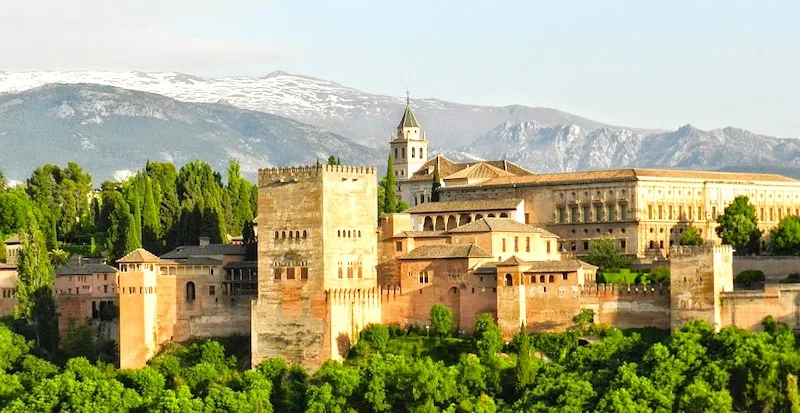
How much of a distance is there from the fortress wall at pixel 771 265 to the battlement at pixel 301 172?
657 inches

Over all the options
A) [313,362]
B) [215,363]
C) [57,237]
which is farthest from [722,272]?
[57,237]

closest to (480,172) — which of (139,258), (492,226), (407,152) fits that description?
(407,152)

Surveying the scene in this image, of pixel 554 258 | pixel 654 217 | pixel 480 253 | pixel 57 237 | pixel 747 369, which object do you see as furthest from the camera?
pixel 57 237

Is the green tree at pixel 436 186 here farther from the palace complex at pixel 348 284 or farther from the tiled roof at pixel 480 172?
the palace complex at pixel 348 284

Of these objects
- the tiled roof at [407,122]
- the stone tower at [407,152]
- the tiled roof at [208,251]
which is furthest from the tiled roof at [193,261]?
the tiled roof at [407,122]

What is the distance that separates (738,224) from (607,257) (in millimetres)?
7272

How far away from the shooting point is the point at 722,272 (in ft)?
213

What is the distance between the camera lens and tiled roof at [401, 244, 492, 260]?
230 feet

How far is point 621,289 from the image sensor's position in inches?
2650

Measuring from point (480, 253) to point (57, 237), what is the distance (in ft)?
115

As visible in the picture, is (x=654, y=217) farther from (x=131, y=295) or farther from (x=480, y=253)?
(x=131, y=295)

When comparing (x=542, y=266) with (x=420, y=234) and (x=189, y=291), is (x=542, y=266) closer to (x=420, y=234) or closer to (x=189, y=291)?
(x=420, y=234)

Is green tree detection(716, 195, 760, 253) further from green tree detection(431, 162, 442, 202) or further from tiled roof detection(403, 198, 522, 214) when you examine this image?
green tree detection(431, 162, 442, 202)

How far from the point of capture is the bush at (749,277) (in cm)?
7253
